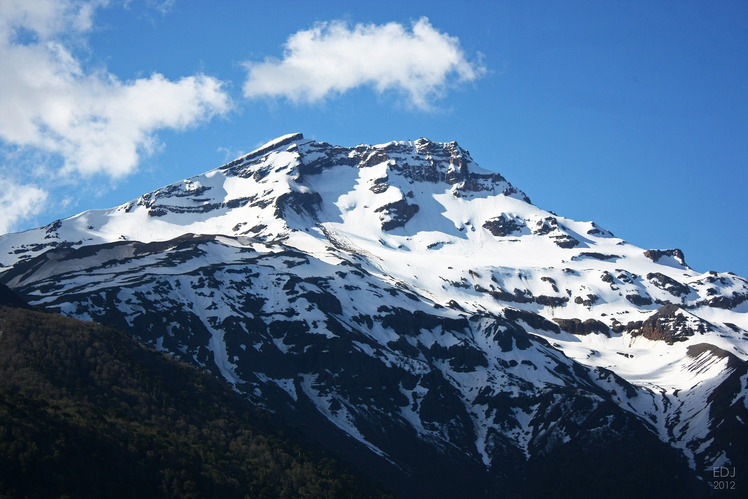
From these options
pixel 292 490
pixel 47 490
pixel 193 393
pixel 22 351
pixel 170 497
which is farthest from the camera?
pixel 193 393

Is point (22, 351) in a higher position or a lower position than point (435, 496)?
higher

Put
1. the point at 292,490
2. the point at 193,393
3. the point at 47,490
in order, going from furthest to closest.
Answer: the point at 193,393
the point at 292,490
the point at 47,490

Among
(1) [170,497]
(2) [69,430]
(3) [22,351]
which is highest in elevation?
(3) [22,351]

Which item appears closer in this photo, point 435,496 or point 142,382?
point 142,382

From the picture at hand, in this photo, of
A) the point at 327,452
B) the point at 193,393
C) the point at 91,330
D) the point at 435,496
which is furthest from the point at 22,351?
the point at 435,496

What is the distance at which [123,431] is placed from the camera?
155000 mm

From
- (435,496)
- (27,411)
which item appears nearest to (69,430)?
(27,411)

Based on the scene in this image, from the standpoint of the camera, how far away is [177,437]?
16425 centimetres

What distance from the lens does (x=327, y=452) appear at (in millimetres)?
191625

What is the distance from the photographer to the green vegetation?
13875 centimetres

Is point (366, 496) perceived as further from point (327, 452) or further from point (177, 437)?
point (177, 437)

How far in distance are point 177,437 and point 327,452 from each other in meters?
38.6

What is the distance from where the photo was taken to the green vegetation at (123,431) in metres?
139

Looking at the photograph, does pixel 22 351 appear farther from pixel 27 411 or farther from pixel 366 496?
pixel 366 496
